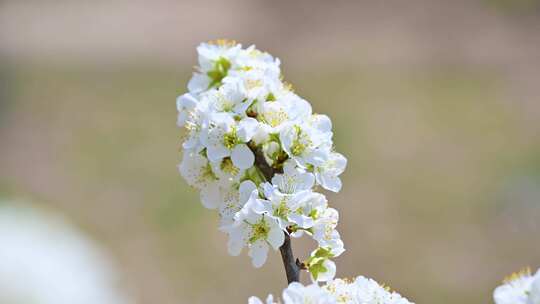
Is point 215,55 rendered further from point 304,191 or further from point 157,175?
point 157,175

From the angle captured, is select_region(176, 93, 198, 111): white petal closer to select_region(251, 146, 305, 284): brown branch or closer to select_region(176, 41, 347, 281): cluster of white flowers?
select_region(176, 41, 347, 281): cluster of white flowers

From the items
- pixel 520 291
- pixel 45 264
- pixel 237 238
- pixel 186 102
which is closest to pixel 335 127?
pixel 45 264

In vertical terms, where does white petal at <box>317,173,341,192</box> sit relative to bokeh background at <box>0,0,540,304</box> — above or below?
below

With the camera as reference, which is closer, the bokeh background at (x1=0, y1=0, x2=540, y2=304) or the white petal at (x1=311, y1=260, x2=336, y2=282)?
the white petal at (x1=311, y1=260, x2=336, y2=282)

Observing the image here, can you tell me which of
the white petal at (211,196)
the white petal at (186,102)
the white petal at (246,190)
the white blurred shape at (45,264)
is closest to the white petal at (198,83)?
the white petal at (186,102)

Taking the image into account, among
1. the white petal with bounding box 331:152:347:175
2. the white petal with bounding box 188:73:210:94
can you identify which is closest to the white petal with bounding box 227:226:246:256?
the white petal with bounding box 331:152:347:175

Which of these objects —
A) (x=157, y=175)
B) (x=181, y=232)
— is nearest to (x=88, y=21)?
(x=157, y=175)
